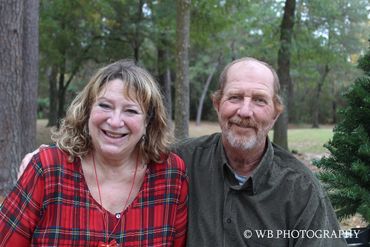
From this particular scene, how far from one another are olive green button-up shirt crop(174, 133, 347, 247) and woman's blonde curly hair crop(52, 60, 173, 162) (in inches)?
15.2

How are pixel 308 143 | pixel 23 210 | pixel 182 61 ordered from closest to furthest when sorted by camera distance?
Answer: pixel 23 210 < pixel 182 61 < pixel 308 143

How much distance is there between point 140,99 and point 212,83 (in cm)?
4086

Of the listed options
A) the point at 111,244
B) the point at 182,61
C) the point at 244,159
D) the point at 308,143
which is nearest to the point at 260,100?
the point at 244,159

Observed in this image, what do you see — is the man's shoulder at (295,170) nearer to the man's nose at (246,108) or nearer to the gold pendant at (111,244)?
the man's nose at (246,108)

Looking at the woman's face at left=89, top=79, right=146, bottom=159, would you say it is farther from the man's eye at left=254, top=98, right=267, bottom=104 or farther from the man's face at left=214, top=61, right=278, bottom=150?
the man's eye at left=254, top=98, right=267, bottom=104

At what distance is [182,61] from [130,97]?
22.3ft

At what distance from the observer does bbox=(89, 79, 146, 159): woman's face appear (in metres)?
2.40

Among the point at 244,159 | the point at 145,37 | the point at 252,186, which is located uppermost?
the point at 145,37

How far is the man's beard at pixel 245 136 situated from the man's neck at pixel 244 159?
Result: 63 mm

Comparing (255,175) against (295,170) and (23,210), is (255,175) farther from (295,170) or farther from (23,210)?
(23,210)

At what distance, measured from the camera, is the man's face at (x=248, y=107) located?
2.55m

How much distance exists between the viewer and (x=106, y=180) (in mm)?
2529

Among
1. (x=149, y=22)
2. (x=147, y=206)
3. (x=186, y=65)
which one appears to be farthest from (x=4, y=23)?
(x=149, y=22)

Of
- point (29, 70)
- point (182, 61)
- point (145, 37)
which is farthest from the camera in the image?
point (145, 37)
